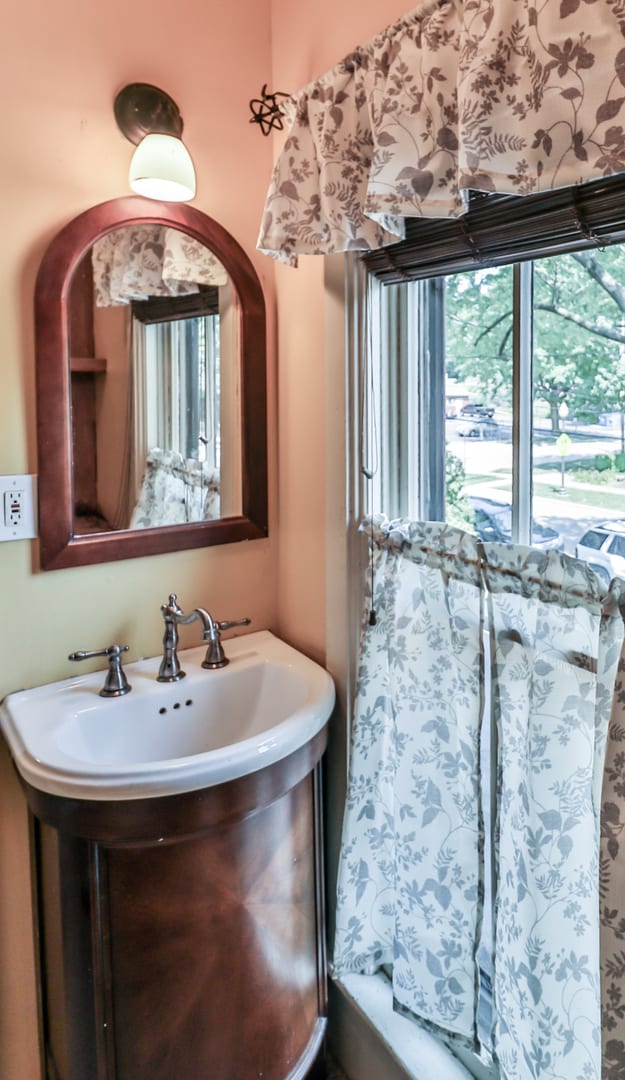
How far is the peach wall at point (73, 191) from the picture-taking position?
3.99ft

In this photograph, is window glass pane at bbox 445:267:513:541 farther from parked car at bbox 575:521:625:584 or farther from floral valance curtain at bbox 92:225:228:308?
floral valance curtain at bbox 92:225:228:308

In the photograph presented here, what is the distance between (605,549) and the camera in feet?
3.08

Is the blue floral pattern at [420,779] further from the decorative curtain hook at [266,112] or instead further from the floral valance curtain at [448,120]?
the decorative curtain hook at [266,112]

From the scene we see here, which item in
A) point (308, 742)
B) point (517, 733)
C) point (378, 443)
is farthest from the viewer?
point (378, 443)

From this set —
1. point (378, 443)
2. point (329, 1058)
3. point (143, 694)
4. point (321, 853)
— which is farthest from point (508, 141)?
point (329, 1058)

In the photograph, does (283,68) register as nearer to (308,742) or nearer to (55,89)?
(55,89)

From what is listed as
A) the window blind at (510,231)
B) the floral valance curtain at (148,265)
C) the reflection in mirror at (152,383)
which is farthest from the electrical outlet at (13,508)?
the window blind at (510,231)

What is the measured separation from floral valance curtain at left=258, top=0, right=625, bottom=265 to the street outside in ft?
1.13

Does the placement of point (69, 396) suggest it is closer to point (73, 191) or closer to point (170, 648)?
point (73, 191)

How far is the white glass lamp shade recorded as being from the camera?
1.25 meters

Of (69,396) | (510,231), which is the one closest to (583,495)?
(510,231)

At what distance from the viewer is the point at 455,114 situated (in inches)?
35.9

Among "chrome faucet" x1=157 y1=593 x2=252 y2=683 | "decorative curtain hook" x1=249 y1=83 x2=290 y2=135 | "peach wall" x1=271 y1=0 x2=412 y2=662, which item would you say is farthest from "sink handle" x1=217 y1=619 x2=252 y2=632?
"decorative curtain hook" x1=249 y1=83 x2=290 y2=135

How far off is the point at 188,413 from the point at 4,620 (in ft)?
1.86
